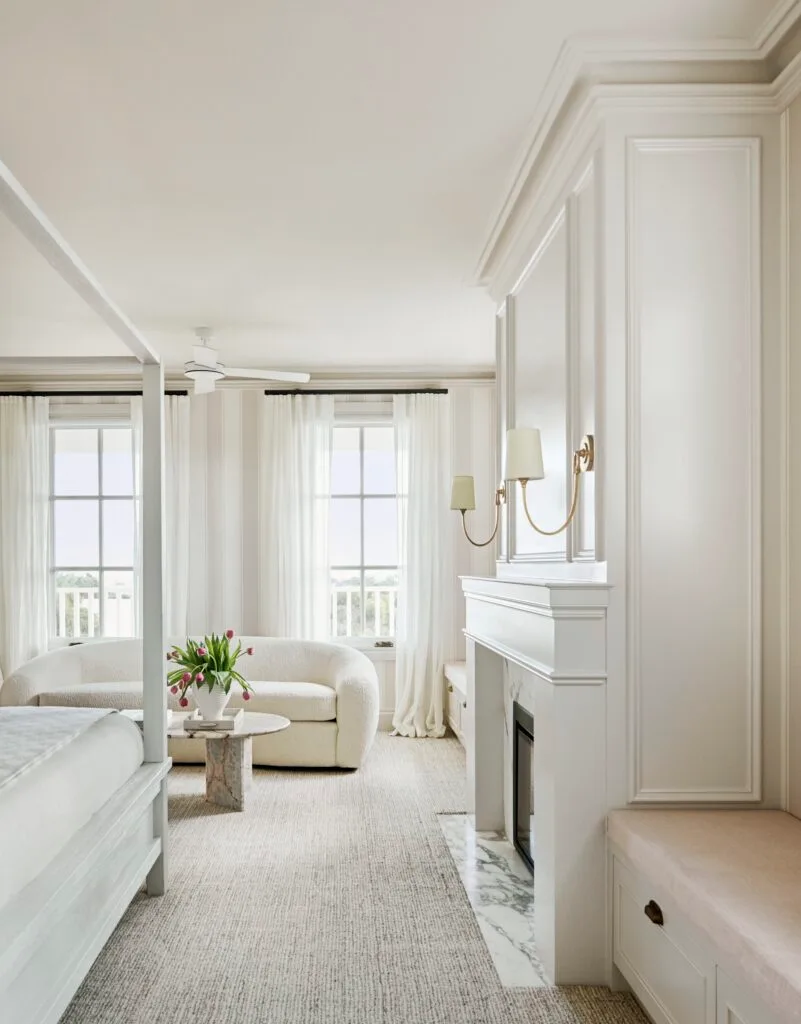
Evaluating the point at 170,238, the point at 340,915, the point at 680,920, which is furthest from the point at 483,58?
the point at 340,915

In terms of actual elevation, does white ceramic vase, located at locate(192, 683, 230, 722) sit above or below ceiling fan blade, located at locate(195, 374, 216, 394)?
below

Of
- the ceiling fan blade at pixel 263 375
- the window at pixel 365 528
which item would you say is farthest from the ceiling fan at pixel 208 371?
the window at pixel 365 528

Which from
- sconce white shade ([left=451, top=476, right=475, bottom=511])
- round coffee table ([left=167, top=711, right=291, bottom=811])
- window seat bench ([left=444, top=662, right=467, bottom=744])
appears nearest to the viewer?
round coffee table ([left=167, top=711, right=291, bottom=811])

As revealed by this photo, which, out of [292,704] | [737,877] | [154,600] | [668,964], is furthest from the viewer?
[292,704]

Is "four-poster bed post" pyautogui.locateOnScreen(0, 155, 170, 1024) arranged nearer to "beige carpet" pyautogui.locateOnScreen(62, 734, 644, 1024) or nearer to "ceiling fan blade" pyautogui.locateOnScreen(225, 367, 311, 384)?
"beige carpet" pyautogui.locateOnScreen(62, 734, 644, 1024)

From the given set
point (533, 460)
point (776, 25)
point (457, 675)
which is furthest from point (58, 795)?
point (457, 675)

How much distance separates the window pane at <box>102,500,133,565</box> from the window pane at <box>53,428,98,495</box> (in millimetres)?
206

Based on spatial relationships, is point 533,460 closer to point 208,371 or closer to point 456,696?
point 208,371

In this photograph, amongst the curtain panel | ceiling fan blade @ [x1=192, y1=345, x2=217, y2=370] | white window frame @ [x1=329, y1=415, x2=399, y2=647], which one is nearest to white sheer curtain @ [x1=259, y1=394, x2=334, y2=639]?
the curtain panel

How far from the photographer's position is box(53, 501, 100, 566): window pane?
695 centimetres

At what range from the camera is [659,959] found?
223 centimetres

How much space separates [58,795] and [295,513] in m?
4.52

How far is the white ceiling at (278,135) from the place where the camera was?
94.9 inches

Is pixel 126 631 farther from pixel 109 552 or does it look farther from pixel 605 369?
pixel 605 369
